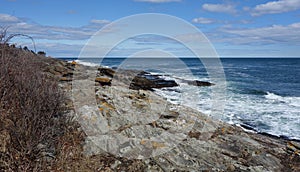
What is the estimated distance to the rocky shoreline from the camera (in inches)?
235

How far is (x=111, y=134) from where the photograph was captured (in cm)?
648

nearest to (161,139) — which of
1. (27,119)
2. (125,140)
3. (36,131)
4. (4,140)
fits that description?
(125,140)

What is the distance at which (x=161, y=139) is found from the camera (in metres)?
6.75

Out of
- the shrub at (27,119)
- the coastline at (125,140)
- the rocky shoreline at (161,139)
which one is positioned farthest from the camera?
the rocky shoreline at (161,139)

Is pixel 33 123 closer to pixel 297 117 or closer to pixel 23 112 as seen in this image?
pixel 23 112

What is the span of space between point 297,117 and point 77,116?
14392 mm

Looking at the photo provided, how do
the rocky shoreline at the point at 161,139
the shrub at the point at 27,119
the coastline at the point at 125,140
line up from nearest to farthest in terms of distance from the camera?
the shrub at the point at 27,119, the coastline at the point at 125,140, the rocky shoreline at the point at 161,139

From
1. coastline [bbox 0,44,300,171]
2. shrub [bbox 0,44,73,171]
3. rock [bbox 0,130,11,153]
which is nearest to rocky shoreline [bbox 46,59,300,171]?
coastline [bbox 0,44,300,171]

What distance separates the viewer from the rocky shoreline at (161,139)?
597 centimetres

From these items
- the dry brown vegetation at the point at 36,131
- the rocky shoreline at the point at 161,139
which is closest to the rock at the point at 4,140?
the dry brown vegetation at the point at 36,131

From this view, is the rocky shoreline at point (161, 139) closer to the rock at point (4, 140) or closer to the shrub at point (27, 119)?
the shrub at point (27, 119)

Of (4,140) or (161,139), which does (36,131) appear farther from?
(161,139)

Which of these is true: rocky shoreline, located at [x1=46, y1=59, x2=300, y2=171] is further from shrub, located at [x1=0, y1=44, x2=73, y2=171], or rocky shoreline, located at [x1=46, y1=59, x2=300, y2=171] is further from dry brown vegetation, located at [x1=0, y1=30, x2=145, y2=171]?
shrub, located at [x1=0, y1=44, x2=73, y2=171]

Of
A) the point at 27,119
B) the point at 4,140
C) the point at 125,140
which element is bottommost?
the point at 125,140
